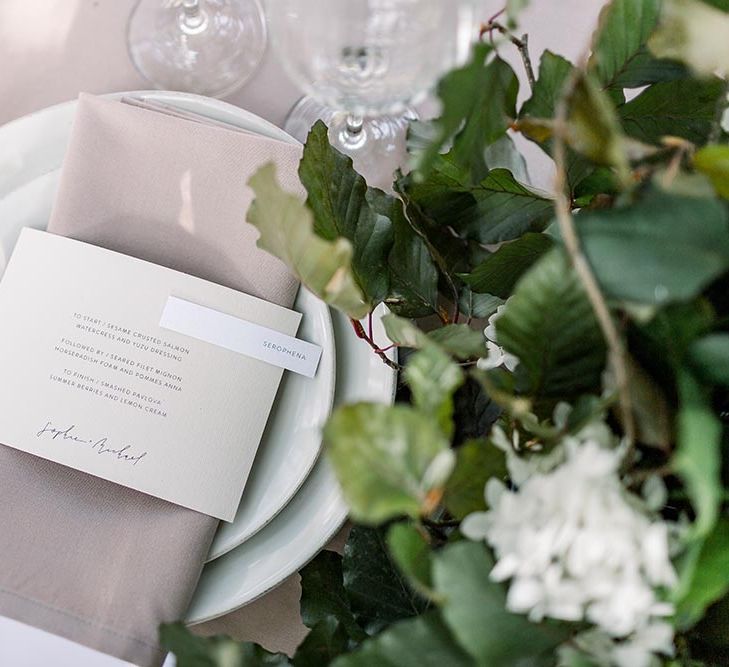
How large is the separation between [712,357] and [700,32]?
102mm

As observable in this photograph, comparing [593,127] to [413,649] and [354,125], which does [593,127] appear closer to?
[413,649]

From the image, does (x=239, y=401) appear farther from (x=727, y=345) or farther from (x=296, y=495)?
(x=727, y=345)

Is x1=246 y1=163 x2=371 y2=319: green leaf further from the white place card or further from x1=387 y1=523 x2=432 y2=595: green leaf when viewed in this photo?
the white place card

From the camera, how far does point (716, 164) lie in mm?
241

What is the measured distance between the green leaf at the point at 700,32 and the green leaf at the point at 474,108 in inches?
2.3

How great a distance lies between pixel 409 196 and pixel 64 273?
235 mm

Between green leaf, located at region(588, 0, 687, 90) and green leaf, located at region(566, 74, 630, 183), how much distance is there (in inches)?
3.8

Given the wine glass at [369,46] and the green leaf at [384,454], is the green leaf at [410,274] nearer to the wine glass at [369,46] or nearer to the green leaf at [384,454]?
the wine glass at [369,46]

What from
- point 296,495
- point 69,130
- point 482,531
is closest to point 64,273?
point 69,130

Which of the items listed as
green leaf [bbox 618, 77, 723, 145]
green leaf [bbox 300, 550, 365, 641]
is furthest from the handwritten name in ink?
green leaf [bbox 618, 77, 723, 145]

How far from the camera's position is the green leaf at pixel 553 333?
25 cm

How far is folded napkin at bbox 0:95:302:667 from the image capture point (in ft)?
1.59

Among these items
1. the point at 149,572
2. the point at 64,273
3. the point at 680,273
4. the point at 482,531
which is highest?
the point at 680,273

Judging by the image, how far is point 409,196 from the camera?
0.42 meters
